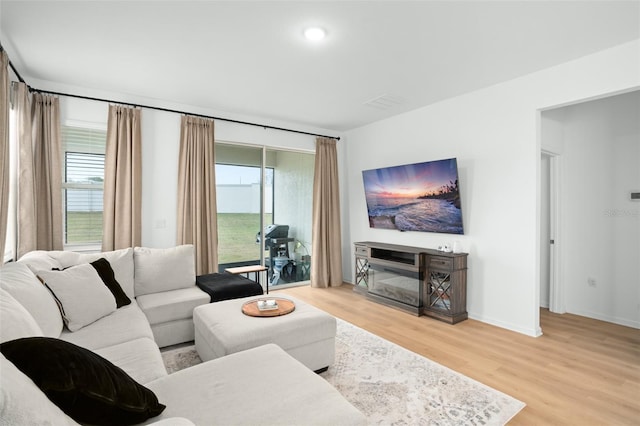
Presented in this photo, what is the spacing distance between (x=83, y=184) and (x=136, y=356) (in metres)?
2.88

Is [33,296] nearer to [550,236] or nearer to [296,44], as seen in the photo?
[296,44]

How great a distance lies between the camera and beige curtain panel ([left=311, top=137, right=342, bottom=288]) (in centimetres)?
557

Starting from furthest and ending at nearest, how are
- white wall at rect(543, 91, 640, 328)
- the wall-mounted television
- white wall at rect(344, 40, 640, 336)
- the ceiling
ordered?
1. the wall-mounted television
2. white wall at rect(543, 91, 640, 328)
3. white wall at rect(344, 40, 640, 336)
4. the ceiling

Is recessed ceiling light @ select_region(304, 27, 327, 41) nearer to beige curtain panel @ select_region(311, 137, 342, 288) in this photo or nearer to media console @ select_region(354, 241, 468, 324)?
media console @ select_region(354, 241, 468, 324)

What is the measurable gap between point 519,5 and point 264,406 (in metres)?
2.94

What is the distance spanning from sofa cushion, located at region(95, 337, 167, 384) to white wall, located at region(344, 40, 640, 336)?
11.4ft

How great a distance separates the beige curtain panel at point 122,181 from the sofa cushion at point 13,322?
2371 millimetres

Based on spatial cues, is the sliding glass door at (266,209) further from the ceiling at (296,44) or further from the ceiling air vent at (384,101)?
the ceiling air vent at (384,101)

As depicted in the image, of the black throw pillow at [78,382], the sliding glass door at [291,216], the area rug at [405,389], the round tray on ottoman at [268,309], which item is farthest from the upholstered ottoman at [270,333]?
the sliding glass door at [291,216]

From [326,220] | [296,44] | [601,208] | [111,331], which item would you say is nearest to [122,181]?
[111,331]

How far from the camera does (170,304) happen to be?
3070 millimetres

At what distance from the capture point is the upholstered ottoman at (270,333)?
2.33 m

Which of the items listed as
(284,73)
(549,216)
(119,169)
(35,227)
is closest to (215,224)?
(119,169)

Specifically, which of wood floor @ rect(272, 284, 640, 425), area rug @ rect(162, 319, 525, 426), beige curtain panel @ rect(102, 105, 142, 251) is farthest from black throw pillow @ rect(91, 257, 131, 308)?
wood floor @ rect(272, 284, 640, 425)
